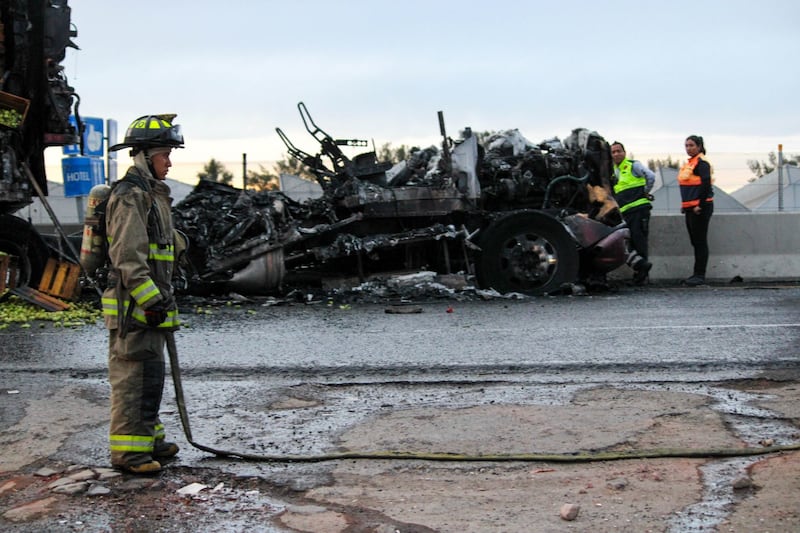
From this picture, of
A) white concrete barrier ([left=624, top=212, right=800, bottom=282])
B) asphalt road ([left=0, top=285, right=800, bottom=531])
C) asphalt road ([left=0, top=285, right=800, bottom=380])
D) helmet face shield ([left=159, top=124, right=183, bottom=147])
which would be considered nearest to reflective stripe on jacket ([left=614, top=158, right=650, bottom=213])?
white concrete barrier ([left=624, top=212, right=800, bottom=282])

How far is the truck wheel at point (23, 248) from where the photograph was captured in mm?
10570

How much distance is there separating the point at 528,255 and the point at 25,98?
19.4 ft

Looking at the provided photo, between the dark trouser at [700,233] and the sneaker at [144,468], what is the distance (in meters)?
9.96

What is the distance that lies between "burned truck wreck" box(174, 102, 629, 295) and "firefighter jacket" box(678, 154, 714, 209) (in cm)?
136

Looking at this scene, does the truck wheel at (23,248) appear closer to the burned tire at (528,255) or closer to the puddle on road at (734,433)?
the burned tire at (528,255)

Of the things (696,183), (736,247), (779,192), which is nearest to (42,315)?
(696,183)

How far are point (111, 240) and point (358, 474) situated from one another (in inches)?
60.0

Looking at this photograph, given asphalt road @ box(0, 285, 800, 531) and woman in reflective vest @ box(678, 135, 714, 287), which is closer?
asphalt road @ box(0, 285, 800, 531)

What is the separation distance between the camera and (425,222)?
11.9 meters

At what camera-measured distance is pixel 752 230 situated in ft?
44.8

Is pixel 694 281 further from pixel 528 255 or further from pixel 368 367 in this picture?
pixel 368 367

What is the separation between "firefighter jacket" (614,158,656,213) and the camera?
1288cm

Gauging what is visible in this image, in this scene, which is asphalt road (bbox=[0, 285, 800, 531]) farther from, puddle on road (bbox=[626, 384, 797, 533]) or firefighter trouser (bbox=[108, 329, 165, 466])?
firefighter trouser (bbox=[108, 329, 165, 466])

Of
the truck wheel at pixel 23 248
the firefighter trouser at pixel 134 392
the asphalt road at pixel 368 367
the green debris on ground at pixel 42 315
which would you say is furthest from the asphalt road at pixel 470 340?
the firefighter trouser at pixel 134 392
